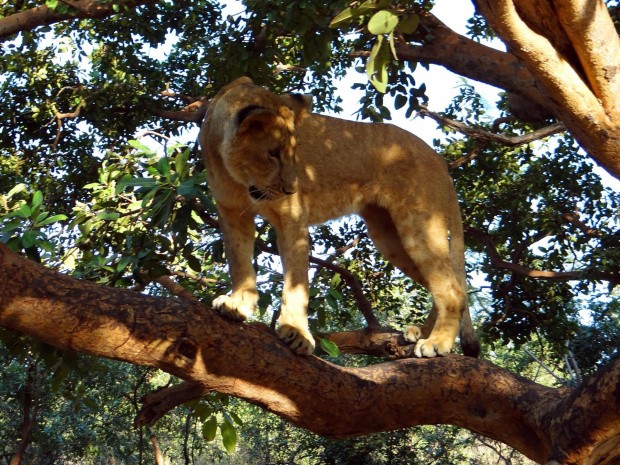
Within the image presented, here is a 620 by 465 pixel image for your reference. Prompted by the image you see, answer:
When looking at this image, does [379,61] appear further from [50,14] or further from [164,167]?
[50,14]

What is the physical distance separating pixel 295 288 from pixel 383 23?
1.86 meters

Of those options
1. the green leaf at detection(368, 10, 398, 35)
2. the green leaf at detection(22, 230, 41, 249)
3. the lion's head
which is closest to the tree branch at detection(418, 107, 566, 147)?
the lion's head

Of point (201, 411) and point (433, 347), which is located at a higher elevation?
point (433, 347)

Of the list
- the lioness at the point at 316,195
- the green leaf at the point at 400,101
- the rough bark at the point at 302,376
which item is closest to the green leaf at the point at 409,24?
the rough bark at the point at 302,376

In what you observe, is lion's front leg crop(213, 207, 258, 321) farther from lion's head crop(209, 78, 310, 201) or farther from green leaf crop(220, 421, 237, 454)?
green leaf crop(220, 421, 237, 454)

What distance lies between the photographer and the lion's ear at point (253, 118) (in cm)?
389

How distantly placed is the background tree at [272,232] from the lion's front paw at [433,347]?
27 cm

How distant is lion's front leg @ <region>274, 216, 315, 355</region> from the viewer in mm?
3609

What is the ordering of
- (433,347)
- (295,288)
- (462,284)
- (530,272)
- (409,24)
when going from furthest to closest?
1. (530,272)
2. (462,284)
3. (433,347)
4. (295,288)
5. (409,24)

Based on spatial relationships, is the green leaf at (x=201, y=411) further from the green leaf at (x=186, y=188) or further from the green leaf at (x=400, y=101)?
the green leaf at (x=400, y=101)

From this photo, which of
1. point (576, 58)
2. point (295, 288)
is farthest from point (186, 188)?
point (576, 58)

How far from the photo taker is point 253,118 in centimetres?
392

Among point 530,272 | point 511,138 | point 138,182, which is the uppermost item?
point 511,138

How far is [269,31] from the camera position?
5.53 m
